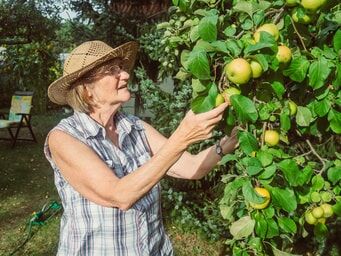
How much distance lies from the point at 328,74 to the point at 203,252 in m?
3.97

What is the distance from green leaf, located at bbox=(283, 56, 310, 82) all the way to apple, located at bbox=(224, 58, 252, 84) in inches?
6.4

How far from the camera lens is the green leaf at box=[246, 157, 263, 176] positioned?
51.1 inches

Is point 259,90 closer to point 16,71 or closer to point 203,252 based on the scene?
point 203,252

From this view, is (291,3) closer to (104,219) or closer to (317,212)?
(317,212)

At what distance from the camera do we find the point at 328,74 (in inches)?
52.5

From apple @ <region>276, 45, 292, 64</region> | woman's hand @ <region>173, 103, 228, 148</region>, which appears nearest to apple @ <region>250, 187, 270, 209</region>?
woman's hand @ <region>173, 103, 228, 148</region>

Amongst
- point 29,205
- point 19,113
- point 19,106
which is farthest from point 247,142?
point 19,106

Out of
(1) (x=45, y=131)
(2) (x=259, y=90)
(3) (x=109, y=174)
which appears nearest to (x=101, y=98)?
(3) (x=109, y=174)

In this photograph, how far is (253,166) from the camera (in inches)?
51.4

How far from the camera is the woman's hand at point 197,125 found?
4.79 ft

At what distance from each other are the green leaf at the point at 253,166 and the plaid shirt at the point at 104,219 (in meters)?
1.03

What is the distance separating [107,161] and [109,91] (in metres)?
0.39

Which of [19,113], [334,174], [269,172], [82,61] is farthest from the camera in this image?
[19,113]

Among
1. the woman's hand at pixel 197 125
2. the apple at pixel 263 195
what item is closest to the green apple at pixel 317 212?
the apple at pixel 263 195
